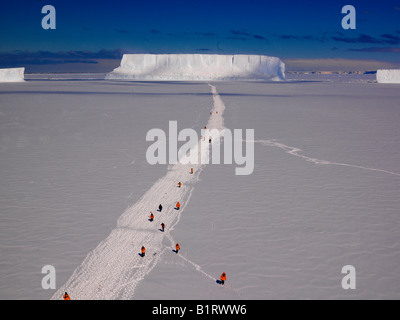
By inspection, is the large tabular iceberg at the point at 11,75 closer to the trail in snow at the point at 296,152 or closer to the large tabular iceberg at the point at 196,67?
the large tabular iceberg at the point at 196,67

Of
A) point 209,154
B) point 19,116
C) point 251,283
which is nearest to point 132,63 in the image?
point 19,116

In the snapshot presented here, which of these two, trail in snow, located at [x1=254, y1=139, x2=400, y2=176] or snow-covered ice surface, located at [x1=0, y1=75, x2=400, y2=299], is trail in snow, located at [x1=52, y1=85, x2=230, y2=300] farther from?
trail in snow, located at [x1=254, y1=139, x2=400, y2=176]

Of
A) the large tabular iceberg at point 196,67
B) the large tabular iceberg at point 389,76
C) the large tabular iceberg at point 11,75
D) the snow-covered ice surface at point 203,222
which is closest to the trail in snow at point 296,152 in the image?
the snow-covered ice surface at point 203,222

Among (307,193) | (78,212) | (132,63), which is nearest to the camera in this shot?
(78,212)

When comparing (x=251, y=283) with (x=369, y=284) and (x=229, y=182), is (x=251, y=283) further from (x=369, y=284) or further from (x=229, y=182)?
(x=229, y=182)

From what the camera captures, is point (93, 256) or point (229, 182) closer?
point (93, 256)

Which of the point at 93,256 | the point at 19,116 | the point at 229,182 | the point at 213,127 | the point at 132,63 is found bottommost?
the point at 93,256
